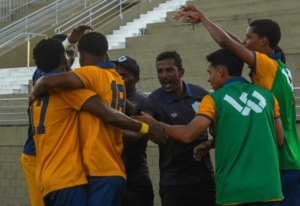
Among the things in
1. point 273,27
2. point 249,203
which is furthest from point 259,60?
point 249,203

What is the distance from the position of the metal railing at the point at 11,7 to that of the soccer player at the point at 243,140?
15879 mm

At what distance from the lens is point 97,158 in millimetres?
5426

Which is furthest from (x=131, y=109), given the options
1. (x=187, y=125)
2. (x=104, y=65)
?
(x=187, y=125)

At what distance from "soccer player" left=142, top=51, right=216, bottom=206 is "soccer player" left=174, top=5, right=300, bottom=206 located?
0.98 m

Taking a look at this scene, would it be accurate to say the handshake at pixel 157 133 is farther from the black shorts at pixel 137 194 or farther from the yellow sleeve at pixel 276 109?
the black shorts at pixel 137 194

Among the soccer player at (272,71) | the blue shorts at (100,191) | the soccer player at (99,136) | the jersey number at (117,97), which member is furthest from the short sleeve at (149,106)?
the blue shorts at (100,191)

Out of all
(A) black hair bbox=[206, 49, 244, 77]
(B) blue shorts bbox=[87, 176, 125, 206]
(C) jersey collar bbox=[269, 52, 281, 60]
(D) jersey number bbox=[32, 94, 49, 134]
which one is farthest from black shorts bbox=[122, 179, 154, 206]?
(C) jersey collar bbox=[269, 52, 281, 60]

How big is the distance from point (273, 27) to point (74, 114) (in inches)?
70.8

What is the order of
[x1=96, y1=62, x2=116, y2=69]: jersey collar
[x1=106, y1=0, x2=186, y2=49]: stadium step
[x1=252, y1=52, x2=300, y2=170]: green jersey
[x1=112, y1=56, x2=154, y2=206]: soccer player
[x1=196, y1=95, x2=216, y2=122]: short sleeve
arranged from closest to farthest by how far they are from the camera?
[x1=196, y1=95, x2=216, y2=122]: short sleeve
[x1=252, y1=52, x2=300, y2=170]: green jersey
[x1=96, y1=62, x2=116, y2=69]: jersey collar
[x1=112, y1=56, x2=154, y2=206]: soccer player
[x1=106, y1=0, x2=186, y2=49]: stadium step

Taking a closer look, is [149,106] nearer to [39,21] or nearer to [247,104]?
[247,104]

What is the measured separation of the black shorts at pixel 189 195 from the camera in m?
6.51

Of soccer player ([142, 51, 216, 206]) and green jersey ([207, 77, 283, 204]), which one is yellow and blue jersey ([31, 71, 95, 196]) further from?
soccer player ([142, 51, 216, 206])

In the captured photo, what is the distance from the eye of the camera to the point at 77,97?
5395 mm

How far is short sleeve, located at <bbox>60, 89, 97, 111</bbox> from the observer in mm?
5387
